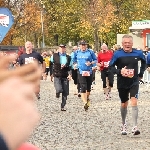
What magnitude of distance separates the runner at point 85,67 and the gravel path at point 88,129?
41cm

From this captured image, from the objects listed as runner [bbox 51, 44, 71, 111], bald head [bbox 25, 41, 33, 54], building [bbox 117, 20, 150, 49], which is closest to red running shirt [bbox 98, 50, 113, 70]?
runner [bbox 51, 44, 71, 111]

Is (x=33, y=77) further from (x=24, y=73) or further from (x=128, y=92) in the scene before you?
(x=128, y=92)

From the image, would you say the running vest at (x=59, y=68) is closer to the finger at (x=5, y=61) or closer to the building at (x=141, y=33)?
the finger at (x=5, y=61)

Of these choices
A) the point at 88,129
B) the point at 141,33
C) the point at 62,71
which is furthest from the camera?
the point at 141,33

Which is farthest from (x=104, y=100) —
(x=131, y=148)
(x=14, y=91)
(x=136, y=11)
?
(x=136, y=11)

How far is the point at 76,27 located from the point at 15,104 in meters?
64.6

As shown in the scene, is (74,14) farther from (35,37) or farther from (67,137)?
(67,137)

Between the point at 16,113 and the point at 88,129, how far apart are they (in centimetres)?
943

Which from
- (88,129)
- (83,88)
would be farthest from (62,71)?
(88,129)

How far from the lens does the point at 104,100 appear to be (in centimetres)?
1739

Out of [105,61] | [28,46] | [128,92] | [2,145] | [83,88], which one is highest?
[2,145]

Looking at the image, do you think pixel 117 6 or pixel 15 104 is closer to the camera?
pixel 15 104

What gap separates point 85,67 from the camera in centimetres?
1446

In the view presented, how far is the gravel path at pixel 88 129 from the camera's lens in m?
8.70
